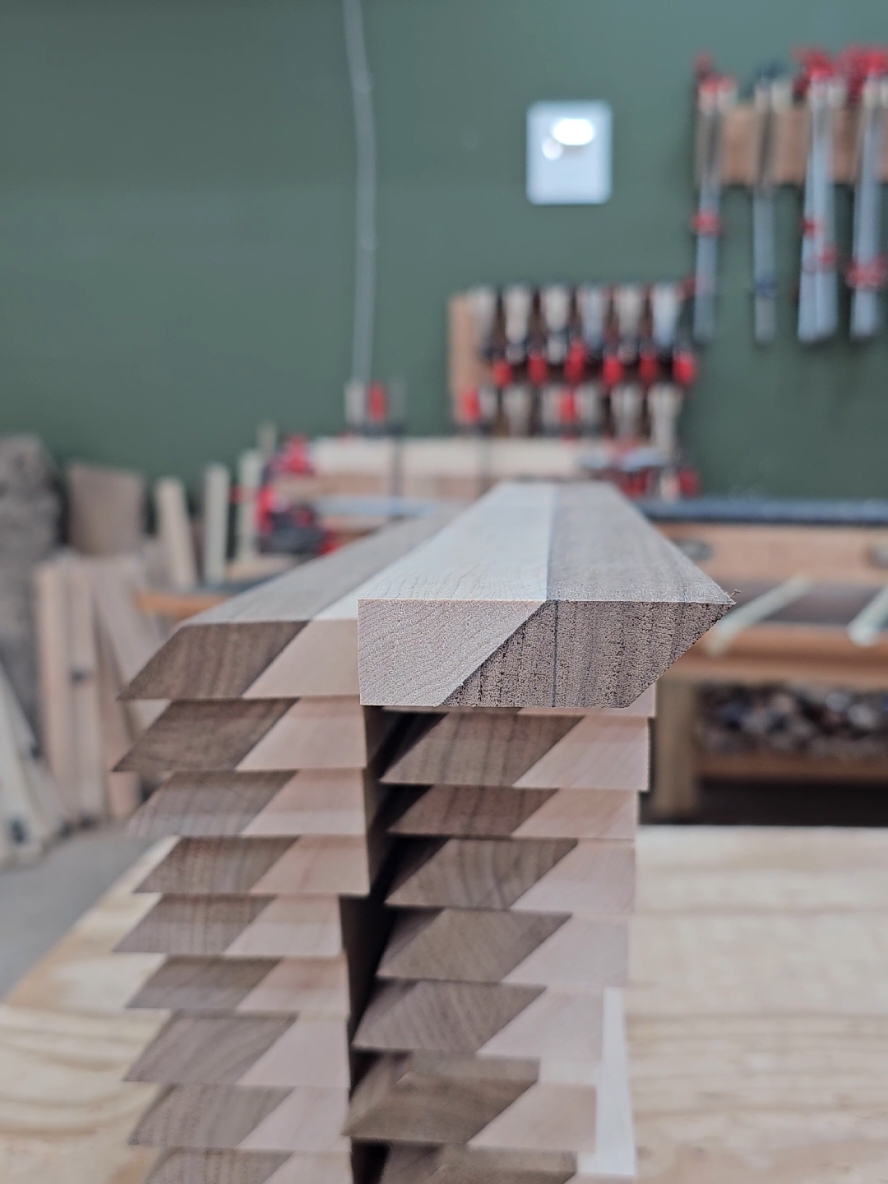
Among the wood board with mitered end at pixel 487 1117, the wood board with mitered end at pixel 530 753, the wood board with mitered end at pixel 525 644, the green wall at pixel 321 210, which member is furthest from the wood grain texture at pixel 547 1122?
the green wall at pixel 321 210

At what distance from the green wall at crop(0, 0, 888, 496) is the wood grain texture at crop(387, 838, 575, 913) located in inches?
107

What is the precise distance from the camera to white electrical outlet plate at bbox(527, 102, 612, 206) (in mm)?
2928

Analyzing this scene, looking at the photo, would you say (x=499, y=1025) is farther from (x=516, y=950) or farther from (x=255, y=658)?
(x=255, y=658)

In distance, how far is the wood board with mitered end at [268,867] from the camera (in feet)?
1.77

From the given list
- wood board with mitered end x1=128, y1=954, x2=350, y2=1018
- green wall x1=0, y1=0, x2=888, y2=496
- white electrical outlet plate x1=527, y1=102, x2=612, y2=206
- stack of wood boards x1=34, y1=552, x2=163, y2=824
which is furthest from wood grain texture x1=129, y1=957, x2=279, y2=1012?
white electrical outlet plate x1=527, y1=102, x2=612, y2=206

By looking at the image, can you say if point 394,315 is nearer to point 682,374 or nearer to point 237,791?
point 682,374

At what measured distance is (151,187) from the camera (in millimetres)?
3154

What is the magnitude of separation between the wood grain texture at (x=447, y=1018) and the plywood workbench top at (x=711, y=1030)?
0.49 feet

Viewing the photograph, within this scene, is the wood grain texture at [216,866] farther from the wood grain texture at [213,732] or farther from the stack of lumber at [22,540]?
the stack of lumber at [22,540]

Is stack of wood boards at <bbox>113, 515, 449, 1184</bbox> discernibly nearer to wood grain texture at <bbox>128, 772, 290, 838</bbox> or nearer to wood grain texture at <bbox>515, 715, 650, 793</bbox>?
wood grain texture at <bbox>128, 772, 290, 838</bbox>

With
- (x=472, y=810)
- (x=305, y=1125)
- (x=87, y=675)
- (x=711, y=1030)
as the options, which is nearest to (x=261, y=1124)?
(x=305, y=1125)

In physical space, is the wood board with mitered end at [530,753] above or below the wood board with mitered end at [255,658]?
below

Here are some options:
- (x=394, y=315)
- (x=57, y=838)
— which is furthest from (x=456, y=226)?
(x=57, y=838)

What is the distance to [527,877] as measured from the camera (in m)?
0.55
